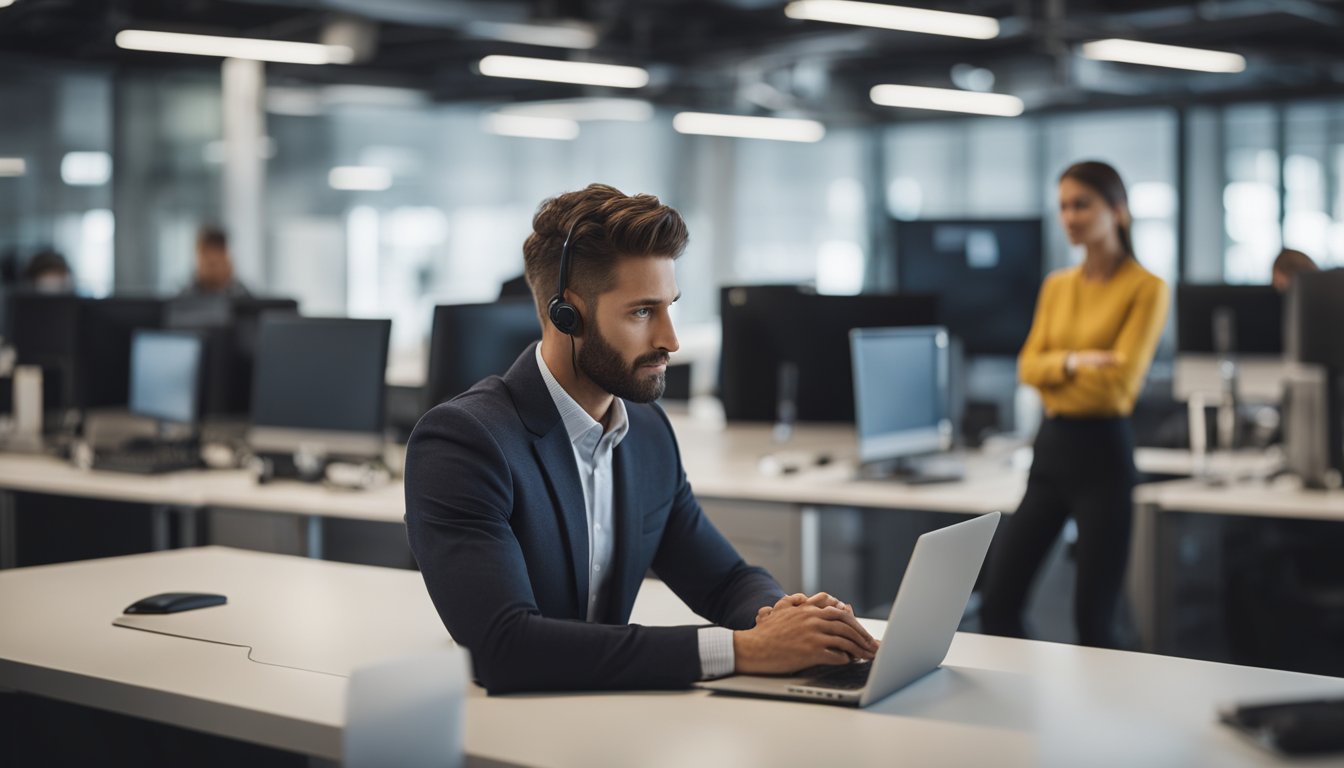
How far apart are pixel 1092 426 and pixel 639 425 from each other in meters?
1.81

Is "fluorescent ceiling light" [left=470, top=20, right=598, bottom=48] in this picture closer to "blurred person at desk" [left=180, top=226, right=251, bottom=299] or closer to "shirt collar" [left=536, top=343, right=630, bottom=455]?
"blurred person at desk" [left=180, top=226, right=251, bottom=299]

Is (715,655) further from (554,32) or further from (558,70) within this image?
(554,32)

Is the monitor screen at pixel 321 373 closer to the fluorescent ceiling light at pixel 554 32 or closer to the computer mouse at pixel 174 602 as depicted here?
the computer mouse at pixel 174 602

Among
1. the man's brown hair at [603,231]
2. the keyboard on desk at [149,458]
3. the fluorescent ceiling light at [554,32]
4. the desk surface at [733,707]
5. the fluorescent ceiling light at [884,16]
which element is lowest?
the desk surface at [733,707]

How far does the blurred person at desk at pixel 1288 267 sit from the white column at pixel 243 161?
22.6 ft

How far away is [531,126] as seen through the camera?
40.1 feet

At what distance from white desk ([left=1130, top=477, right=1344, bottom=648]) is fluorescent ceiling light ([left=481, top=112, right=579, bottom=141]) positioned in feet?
28.6

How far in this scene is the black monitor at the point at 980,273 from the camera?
18.6 ft

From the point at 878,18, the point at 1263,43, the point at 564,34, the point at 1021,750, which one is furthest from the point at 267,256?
the point at 1021,750

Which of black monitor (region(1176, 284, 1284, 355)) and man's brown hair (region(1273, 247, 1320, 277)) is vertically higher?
man's brown hair (region(1273, 247, 1320, 277))

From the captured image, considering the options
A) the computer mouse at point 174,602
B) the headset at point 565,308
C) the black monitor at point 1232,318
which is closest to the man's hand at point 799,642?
Answer: the headset at point 565,308

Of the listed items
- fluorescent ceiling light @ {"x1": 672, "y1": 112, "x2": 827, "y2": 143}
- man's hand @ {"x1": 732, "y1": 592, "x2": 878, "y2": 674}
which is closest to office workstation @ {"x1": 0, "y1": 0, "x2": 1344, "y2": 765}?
man's hand @ {"x1": 732, "y1": 592, "x2": 878, "y2": 674}

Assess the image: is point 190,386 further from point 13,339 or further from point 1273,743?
point 1273,743

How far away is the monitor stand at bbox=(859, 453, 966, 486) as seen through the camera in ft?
13.8
